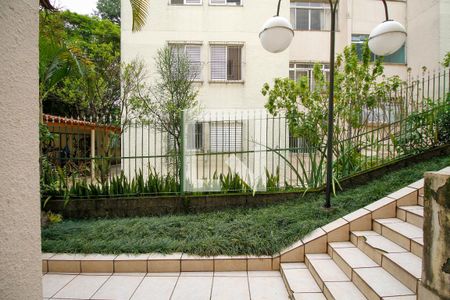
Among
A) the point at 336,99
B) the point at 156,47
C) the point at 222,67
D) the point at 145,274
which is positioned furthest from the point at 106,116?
the point at 336,99

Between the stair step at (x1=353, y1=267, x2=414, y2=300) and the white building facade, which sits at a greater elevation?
the white building facade

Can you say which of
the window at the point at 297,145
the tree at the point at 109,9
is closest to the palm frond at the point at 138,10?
the window at the point at 297,145

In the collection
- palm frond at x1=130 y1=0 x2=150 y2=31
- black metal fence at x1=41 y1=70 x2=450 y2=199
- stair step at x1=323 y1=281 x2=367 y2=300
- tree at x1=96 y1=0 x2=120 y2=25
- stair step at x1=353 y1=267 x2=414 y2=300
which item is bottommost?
stair step at x1=323 y1=281 x2=367 y2=300

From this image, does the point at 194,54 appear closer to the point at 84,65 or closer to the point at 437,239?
the point at 84,65

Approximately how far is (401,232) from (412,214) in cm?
42

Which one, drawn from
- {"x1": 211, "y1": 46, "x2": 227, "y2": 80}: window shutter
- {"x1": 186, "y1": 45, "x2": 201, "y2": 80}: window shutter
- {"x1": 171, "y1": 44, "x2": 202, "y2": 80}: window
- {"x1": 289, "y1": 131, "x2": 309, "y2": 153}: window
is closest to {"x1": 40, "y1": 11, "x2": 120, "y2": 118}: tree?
{"x1": 171, "y1": 44, "x2": 202, "y2": 80}: window

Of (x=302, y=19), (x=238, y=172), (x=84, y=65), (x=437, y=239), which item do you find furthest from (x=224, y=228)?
(x=302, y=19)

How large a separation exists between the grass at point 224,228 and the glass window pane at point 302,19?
8439 millimetres

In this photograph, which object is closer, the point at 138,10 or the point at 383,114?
the point at 138,10

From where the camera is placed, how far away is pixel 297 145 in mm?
5762

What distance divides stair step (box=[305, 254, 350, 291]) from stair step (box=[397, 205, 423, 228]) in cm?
112

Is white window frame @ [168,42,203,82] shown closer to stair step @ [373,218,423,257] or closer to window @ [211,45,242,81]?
window @ [211,45,242,81]

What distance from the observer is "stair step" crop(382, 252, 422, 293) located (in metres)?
2.34

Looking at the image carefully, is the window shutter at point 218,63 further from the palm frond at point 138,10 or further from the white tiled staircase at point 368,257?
the white tiled staircase at point 368,257
